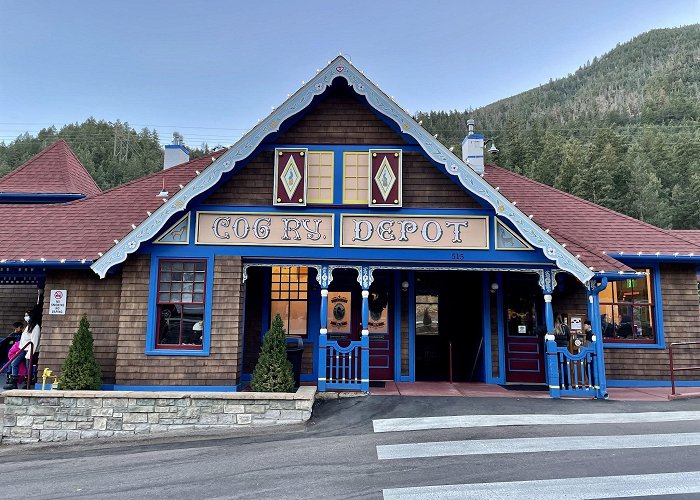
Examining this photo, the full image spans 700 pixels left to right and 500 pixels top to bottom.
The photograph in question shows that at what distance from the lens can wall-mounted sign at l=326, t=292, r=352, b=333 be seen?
38.8 ft

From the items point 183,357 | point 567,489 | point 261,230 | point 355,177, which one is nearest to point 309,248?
point 261,230

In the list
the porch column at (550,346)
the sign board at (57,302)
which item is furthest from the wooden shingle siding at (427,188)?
the sign board at (57,302)

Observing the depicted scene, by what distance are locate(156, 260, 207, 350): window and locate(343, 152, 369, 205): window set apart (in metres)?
3.49

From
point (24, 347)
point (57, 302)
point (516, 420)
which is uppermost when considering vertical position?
point (57, 302)

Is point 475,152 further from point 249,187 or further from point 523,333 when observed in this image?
point 249,187

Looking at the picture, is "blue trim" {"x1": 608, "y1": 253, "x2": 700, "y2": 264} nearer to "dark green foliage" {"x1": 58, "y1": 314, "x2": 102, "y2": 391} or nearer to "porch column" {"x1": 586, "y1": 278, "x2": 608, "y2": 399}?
"porch column" {"x1": 586, "y1": 278, "x2": 608, "y2": 399}

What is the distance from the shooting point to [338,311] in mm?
11875

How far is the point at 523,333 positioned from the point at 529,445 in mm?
4910

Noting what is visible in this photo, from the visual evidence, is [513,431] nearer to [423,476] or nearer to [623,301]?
[423,476]

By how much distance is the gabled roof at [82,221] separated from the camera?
10391mm

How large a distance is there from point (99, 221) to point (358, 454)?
8.95 m

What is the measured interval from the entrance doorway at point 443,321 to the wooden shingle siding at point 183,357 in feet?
15.7

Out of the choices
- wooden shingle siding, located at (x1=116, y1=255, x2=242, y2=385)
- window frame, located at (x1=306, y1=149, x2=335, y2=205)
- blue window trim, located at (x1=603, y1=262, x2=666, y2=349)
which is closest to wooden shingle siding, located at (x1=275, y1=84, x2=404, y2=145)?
window frame, located at (x1=306, y1=149, x2=335, y2=205)

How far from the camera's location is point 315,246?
32.7ft
